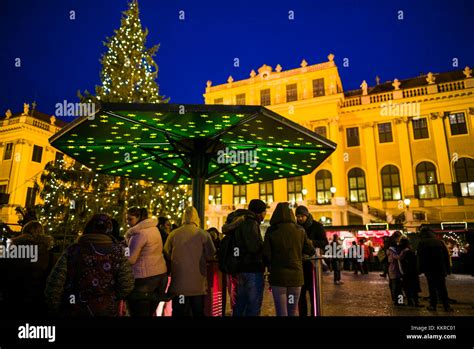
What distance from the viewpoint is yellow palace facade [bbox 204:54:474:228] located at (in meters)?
28.3

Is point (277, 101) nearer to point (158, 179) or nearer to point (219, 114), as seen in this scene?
point (158, 179)

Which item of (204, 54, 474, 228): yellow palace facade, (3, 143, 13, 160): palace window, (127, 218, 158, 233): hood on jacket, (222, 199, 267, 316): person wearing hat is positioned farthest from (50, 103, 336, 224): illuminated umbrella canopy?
(3, 143, 13, 160): palace window

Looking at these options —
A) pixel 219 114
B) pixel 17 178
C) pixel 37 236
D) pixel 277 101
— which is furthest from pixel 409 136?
pixel 17 178

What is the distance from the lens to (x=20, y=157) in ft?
111

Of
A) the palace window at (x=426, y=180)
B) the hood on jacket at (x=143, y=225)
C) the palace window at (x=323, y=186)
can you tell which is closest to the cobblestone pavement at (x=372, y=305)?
the hood on jacket at (x=143, y=225)

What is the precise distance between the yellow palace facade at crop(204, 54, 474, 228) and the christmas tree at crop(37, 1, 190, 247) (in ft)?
55.0

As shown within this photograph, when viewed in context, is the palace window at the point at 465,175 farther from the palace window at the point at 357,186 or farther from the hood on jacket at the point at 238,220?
the hood on jacket at the point at 238,220

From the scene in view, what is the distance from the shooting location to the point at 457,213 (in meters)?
27.3

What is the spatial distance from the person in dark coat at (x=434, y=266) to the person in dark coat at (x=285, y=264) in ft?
15.4

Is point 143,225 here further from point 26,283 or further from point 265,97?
point 265,97

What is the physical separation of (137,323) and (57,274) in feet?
2.77

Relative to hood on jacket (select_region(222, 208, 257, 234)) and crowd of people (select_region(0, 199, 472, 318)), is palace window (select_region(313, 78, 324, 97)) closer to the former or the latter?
crowd of people (select_region(0, 199, 472, 318))

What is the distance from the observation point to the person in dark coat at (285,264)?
4.21 metres

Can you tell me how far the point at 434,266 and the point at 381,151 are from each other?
2618 cm
